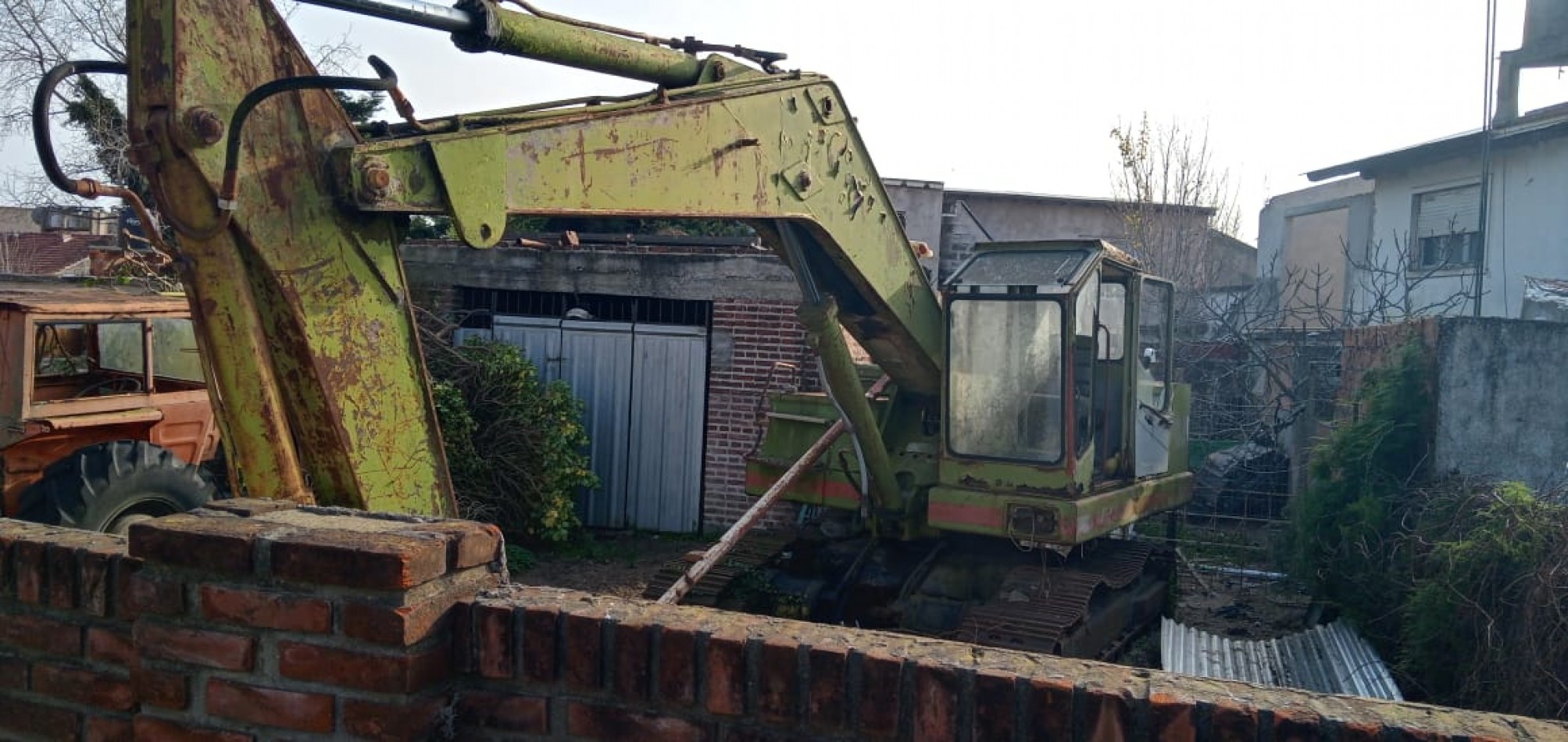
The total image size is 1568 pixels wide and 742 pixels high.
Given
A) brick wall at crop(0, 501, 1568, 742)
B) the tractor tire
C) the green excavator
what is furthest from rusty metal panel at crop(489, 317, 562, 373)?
brick wall at crop(0, 501, 1568, 742)

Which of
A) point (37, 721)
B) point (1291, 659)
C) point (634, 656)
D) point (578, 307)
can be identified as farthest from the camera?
point (578, 307)

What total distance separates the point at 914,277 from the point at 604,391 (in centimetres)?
575

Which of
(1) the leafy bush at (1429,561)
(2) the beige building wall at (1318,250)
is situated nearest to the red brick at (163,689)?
(1) the leafy bush at (1429,561)

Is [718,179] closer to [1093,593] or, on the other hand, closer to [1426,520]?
[1093,593]

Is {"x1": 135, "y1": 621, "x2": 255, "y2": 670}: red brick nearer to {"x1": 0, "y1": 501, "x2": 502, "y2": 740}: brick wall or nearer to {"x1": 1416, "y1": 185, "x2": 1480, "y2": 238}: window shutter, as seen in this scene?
{"x1": 0, "y1": 501, "x2": 502, "y2": 740}: brick wall

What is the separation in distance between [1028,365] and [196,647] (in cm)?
488

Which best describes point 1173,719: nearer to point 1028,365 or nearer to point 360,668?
point 360,668

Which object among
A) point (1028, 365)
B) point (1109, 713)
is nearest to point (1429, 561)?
point (1028, 365)

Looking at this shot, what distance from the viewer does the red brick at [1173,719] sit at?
190cm

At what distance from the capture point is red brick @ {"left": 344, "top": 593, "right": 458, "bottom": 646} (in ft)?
6.95

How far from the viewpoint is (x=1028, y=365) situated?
6.39 meters

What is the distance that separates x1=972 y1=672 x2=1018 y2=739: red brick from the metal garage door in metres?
9.37

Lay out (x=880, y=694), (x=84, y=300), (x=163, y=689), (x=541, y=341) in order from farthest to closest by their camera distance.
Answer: (x=541, y=341), (x=84, y=300), (x=163, y=689), (x=880, y=694)

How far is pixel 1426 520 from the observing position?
6.43m
